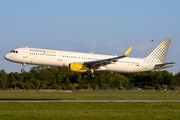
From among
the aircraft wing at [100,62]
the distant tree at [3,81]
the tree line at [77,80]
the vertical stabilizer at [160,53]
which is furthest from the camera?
the tree line at [77,80]

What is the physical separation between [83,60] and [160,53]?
16302mm

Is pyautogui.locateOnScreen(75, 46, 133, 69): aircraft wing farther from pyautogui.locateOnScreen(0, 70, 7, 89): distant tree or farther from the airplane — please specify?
pyautogui.locateOnScreen(0, 70, 7, 89): distant tree

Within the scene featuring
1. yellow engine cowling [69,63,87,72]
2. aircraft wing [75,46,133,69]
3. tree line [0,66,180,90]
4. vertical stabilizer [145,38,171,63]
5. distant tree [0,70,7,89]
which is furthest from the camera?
tree line [0,66,180,90]

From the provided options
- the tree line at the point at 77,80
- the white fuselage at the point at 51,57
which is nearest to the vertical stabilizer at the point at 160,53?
the white fuselage at the point at 51,57

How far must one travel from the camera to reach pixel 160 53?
54844 mm

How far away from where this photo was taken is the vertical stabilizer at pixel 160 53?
Result: 54.0 m

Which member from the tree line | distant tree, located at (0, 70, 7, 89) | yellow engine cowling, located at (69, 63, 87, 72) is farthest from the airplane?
distant tree, located at (0, 70, 7, 89)

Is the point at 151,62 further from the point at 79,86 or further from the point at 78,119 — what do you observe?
the point at 79,86

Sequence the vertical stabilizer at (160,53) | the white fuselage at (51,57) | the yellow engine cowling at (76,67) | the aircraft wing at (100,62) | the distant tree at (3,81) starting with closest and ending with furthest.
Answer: the white fuselage at (51,57)
the yellow engine cowling at (76,67)
the aircraft wing at (100,62)
the vertical stabilizer at (160,53)
the distant tree at (3,81)

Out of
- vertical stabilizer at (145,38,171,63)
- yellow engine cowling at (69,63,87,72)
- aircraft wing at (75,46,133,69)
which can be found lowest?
yellow engine cowling at (69,63,87,72)

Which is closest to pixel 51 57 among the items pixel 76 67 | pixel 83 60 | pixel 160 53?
pixel 76 67

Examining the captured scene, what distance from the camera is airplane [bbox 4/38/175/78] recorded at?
1763 inches

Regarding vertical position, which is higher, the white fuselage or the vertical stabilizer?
the vertical stabilizer

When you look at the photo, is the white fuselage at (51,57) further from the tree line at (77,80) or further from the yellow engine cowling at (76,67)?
the tree line at (77,80)
